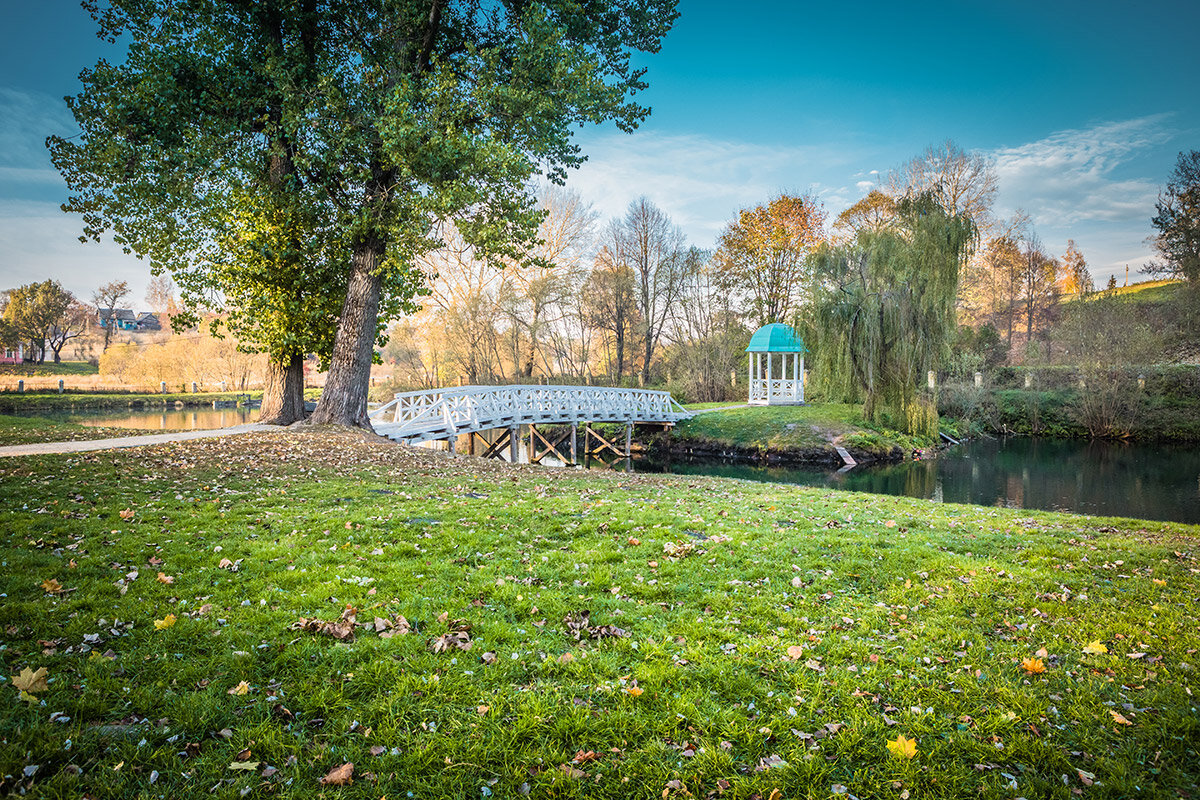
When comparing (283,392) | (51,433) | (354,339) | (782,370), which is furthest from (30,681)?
(782,370)

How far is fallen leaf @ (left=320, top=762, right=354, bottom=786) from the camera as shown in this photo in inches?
96.0

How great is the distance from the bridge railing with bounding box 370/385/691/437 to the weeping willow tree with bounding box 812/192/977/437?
334 inches

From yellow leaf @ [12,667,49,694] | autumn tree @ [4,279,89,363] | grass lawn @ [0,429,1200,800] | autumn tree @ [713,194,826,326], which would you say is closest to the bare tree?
autumn tree @ [713,194,826,326]

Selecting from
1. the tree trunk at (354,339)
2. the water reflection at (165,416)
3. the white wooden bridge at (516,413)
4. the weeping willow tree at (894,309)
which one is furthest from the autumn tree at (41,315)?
the weeping willow tree at (894,309)

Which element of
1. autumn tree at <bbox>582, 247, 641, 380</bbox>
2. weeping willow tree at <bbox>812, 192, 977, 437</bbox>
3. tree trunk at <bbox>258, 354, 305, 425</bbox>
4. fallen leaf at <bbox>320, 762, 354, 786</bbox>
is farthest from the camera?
autumn tree at <bbox>582, 247, 641, 380</bbox>

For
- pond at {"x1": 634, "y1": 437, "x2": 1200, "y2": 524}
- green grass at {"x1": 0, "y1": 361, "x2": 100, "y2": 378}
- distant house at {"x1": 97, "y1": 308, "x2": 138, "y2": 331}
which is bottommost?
pond at {"x1": 634, "y1": 437, "x2": 1200, "y2": 524}

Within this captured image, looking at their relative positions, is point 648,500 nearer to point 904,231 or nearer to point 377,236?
point 377,236

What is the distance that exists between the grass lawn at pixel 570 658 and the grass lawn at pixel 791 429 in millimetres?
17475

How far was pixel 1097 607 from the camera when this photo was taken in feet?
14.4

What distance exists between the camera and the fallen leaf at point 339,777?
2.44 meters

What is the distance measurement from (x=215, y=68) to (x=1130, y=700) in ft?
55.8

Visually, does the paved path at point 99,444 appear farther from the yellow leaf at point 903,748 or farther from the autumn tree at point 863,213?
the autumn tree at point 863,213

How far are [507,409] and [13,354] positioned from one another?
54.4 m

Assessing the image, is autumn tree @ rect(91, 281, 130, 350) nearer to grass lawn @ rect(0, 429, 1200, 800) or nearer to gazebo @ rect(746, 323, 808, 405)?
gazebo @ rect(746, 323, 808, 405)
